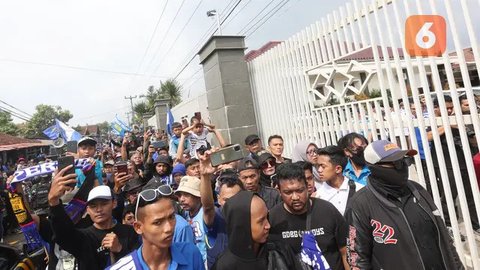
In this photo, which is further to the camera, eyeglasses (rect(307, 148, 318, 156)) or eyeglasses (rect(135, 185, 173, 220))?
eyeglasses (rect(307, 148, 318, 156))

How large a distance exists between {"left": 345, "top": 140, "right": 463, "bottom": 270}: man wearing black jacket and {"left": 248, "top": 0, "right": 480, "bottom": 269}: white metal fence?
151 cm

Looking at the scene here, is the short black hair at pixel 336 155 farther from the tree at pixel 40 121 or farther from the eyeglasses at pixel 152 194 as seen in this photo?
the tree at pixel 40 121

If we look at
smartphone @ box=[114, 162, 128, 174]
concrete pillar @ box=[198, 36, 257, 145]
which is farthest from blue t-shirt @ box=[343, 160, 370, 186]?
concrete pillar @ box=[198, 36, 257, 145]

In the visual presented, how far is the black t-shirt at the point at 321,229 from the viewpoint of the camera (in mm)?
2326

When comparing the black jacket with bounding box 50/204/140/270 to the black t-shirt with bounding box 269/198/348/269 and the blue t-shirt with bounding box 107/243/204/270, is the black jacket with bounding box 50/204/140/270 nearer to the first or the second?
the blue t-shirt with bounding box 107/243/204/270

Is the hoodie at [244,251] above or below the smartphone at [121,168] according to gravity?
below

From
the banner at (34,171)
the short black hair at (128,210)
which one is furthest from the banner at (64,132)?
the short black hair at (128,210)

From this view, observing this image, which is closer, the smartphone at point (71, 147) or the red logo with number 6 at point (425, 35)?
the red logo with number 6 at point (425, 35)

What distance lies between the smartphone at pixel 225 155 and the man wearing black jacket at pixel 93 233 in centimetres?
96

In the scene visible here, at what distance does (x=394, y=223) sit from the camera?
2105 mm

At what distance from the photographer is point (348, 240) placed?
2268mm

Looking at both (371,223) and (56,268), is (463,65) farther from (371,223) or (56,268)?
(56,268)

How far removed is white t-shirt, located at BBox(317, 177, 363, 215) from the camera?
9.52 ft

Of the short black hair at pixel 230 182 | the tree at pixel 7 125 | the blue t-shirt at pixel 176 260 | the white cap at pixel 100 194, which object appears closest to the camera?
the blue t-shirt at pixel 176 260
